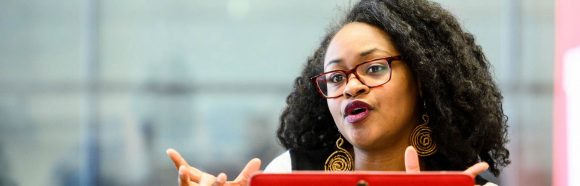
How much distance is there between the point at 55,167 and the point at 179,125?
1.86ft

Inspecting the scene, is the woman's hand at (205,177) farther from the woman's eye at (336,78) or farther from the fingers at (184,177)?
the woman's eye at (336,78)

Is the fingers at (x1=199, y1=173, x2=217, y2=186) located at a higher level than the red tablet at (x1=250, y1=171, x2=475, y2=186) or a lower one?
lower

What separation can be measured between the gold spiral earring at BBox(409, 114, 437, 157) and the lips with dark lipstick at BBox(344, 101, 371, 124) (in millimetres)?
148

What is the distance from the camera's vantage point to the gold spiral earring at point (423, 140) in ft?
5.19

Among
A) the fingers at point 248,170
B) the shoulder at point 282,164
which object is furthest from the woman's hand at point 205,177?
the shoulder at point 282,164

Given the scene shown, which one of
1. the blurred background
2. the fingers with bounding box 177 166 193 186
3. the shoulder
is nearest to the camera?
the fingers with bounding box 177 166 193 186

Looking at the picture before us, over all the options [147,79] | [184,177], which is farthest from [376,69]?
[147,79]

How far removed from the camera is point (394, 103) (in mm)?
1508

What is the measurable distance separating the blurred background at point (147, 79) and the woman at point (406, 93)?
70.3 inches

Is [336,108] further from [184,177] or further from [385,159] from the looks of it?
[184,177]

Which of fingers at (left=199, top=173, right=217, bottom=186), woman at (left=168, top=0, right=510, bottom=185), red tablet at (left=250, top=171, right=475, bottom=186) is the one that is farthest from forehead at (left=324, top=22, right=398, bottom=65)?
red tablet at (left=250, top=171, right=475, bottom=186)

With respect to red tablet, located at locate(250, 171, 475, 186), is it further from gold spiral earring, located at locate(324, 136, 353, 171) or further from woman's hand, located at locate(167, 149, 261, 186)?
gold spiral earring, located at locate(324, 136, 353, 171)

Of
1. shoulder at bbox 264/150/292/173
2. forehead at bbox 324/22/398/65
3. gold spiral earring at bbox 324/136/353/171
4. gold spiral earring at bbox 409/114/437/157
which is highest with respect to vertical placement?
forehead at bbox 324/22/398/65

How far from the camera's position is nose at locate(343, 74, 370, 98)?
1475 millimetres
